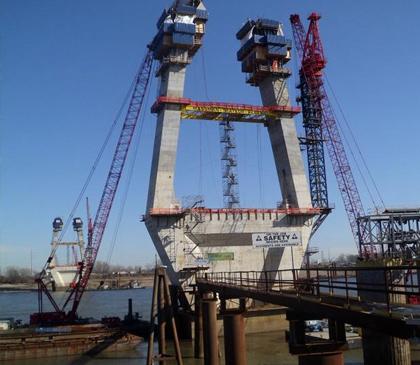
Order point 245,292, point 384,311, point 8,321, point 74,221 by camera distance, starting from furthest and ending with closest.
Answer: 1. point 74,221
2. point 8,321
3. point 245,292
4. point 384,311

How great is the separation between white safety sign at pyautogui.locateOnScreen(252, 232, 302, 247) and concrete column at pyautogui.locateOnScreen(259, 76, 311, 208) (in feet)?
11.3

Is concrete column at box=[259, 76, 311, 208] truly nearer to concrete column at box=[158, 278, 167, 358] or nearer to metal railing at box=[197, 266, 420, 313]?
metal railing at box=[197, 266, 420, 313]

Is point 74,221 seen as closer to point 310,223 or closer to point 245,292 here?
point 310,223

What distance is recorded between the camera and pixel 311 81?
241 ft

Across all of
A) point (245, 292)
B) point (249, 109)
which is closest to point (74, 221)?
point (249, 109)

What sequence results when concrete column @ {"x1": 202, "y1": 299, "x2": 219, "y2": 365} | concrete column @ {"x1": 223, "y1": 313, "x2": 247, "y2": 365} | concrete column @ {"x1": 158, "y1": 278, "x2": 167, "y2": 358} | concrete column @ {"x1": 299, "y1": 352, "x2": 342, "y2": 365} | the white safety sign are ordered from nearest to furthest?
concrete column @ {"x1": 299, "y1": 352, "x2": 342, "y2": 365} → concrete column @ {"x1": 223, "y1": 313, "x2": 247, "y2": 365} → concrete column @ {"x1": 202, "y1": 299, "x2": 219, "y2": 365} → concrete column @ {"x1": 158, "y1": 278, "x2": 167, "y2": 358} → the white safety sign

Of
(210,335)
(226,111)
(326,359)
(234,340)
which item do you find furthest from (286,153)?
(326,359)

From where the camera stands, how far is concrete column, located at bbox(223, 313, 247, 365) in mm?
25234

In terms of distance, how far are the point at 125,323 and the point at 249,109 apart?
82.8ft

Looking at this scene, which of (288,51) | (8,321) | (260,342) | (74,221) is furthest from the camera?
(74,221)

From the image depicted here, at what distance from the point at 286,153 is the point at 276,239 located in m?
9.43

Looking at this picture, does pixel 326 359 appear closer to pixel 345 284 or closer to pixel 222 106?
pixel 345 284

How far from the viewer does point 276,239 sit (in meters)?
50.2

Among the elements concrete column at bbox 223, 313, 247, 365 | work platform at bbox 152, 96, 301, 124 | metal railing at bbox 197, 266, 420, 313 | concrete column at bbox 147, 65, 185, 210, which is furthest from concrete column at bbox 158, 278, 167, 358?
work platform at bbox 152, 96, 301, 124
